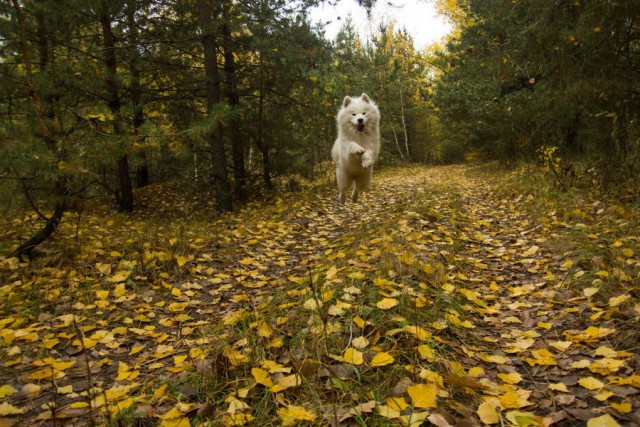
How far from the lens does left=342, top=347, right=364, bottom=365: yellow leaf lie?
2217 mm

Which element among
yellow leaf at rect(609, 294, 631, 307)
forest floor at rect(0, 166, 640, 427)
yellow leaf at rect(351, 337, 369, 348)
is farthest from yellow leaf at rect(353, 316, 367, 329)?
yellow leaf at rect(609, 294, 631, 307)

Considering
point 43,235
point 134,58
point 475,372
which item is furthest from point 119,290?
point 134,58

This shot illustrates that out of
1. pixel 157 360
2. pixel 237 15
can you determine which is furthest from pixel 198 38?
pixel 157 360

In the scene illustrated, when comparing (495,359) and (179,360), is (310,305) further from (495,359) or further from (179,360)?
(495,359)

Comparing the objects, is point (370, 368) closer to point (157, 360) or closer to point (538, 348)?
point (538, 348)

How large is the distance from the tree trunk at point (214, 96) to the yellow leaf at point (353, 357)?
5639 mm

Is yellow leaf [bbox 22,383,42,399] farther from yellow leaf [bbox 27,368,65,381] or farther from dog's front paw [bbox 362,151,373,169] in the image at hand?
dog's front paw [bbox 362,151,373,169]

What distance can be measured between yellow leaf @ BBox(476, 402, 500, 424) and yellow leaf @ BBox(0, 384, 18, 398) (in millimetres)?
2762

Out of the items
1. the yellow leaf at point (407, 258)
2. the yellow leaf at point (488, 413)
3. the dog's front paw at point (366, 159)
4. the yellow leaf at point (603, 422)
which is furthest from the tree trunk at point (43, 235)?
the yellow leaf at point (603, 422)

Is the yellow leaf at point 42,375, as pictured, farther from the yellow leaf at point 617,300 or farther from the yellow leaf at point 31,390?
the yellow leaf at point 617,300

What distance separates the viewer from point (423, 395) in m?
1.92

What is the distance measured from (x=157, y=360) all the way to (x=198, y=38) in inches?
250

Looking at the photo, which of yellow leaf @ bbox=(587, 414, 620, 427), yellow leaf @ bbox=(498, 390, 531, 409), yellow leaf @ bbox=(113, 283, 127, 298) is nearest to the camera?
yellow leaf @ bbox=(587, 414, 620, 427)

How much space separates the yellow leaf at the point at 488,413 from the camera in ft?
6.09
